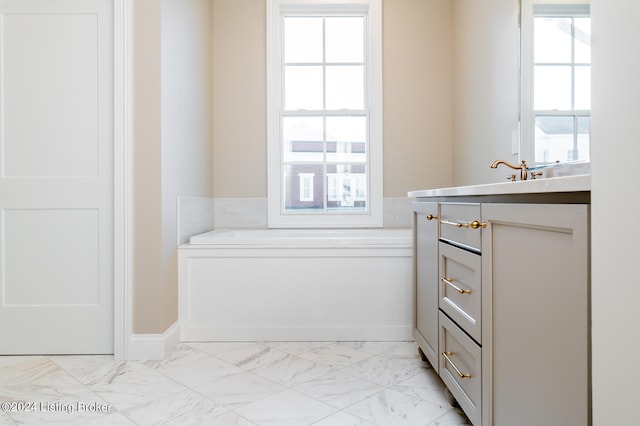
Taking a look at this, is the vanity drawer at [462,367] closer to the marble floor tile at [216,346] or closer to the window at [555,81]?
the window at [555,81]

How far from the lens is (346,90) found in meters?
3.40

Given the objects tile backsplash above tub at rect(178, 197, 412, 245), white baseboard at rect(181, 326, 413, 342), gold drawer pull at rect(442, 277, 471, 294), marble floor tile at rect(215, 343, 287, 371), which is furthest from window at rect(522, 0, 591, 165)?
marble floor tile at rect(215, 343, 287, 371)

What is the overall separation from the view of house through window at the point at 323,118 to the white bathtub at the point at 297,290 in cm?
93

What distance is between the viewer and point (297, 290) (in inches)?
99.1

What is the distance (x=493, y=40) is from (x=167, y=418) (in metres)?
2.58

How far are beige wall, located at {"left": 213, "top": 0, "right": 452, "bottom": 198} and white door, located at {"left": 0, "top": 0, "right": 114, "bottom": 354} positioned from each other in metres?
1.16

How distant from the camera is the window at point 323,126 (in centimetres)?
334

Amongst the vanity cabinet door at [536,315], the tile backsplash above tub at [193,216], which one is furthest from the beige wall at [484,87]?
the tile backsplash above tub at [193,216]

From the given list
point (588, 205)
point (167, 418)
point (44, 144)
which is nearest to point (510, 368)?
point (588, 205)

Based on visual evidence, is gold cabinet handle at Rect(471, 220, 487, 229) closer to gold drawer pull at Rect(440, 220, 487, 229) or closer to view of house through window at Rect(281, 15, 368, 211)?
gold drawer pull at Rect(440, 220, 487, 229)

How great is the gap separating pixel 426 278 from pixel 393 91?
6.12ft

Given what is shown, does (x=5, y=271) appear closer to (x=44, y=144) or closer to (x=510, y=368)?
(x=44, y=144)

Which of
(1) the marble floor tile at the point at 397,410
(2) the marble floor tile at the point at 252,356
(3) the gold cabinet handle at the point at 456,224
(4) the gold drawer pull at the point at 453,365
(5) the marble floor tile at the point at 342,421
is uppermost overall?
(3) the gold cabinet handle at the point at 456,224

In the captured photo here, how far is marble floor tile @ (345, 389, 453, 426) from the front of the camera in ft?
5.20
